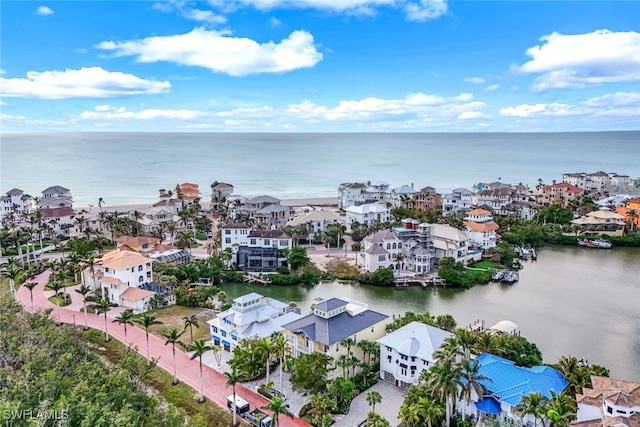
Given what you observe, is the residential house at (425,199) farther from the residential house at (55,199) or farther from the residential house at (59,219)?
the residential house at (55,199)

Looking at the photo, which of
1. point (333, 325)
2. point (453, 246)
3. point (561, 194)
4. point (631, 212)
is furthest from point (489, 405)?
point (561, 194)

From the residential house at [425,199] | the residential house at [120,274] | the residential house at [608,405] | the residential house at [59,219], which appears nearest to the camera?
the residential house at [608,405]

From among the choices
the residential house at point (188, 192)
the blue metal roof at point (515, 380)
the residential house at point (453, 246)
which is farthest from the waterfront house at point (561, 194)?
the blue metal roof at point (515, 380)

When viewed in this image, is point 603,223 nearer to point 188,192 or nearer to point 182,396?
point 182,396

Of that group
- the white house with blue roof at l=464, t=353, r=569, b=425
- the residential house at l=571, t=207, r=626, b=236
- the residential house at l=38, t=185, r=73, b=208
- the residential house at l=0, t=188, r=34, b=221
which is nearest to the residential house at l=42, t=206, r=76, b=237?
the residential house at l=38, t=185, r=73, b=208

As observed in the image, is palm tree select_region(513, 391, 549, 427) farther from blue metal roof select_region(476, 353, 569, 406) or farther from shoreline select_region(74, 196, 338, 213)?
shoreline select_region(74, 196, 338, 213)
